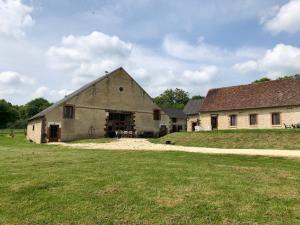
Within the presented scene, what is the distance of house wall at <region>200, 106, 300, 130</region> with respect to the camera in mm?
25328

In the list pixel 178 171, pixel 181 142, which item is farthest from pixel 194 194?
pixel 181 142

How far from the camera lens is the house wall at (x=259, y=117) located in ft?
83.1

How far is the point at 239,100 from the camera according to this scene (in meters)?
30.0

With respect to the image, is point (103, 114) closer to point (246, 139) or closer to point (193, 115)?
point (193, 115)

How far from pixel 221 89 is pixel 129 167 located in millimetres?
26860

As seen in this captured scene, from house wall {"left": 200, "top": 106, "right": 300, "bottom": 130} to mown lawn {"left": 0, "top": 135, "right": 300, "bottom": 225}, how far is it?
18.8 meters

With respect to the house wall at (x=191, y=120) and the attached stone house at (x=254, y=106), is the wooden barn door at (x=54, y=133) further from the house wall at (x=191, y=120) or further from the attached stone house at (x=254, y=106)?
the house wall at (x=191, y=120)

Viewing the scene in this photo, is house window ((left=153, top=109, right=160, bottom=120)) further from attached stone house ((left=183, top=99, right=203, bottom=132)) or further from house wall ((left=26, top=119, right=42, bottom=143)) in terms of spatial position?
house wall ((left=26, top=119, right=42, bottom=143))

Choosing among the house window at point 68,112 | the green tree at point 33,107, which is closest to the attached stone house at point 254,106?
the house window at point 68,112

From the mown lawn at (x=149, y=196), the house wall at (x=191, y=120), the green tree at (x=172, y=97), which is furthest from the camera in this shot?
the green tree at (x=172, y=97)

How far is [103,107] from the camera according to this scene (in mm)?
30672

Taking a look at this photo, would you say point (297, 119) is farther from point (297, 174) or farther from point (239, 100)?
point (297, 174)

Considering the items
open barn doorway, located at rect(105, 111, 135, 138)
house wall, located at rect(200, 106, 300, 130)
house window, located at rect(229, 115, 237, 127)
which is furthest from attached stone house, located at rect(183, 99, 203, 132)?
open barn doorway, located at rect(105, 111, 135, 138)

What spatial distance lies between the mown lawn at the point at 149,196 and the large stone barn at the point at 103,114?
788 inches
